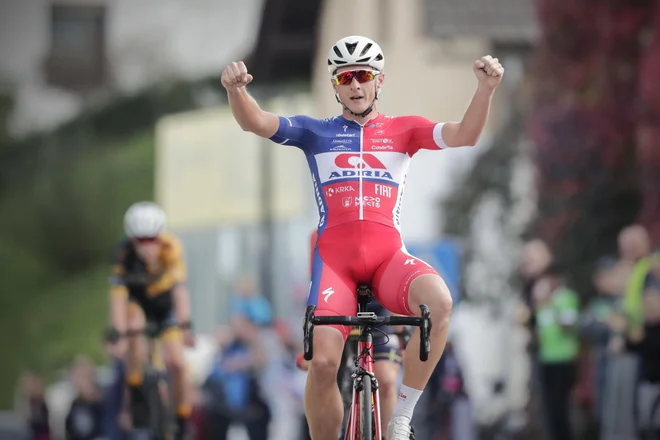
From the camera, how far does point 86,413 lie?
656 inches

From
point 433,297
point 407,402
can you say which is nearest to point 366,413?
point 407,402

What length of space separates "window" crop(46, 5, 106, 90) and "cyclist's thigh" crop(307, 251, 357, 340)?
61689 mm

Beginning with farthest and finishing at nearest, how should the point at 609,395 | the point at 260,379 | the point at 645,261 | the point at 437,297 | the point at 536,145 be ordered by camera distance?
the point at 536,145 → the point at 260,379 → the point at 609,395 → the point at 645,261 → the point at 437,297

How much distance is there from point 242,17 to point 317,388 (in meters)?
54.5

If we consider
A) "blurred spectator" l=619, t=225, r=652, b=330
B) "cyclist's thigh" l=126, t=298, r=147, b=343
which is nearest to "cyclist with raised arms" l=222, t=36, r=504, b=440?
"blurred spectator" l=619, t=225, r=652, b=330

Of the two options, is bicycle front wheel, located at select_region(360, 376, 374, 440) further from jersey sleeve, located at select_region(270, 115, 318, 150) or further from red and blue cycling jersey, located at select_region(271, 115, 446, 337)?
jersey sleeve, located at select_region(270, 115, 318, 150)

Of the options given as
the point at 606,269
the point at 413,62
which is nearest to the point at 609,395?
the point at 606,269

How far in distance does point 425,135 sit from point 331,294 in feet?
3.49

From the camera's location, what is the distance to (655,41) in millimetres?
16828

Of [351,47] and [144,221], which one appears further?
[144,221]

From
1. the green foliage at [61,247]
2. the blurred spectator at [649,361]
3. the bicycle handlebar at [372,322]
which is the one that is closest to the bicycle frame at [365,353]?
the bicycle handlebar at [372,322]

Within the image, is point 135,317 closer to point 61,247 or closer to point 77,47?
point 61,247

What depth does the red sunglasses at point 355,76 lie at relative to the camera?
7574 millimetres

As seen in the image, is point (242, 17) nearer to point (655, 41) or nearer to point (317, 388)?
point (655, 41)
